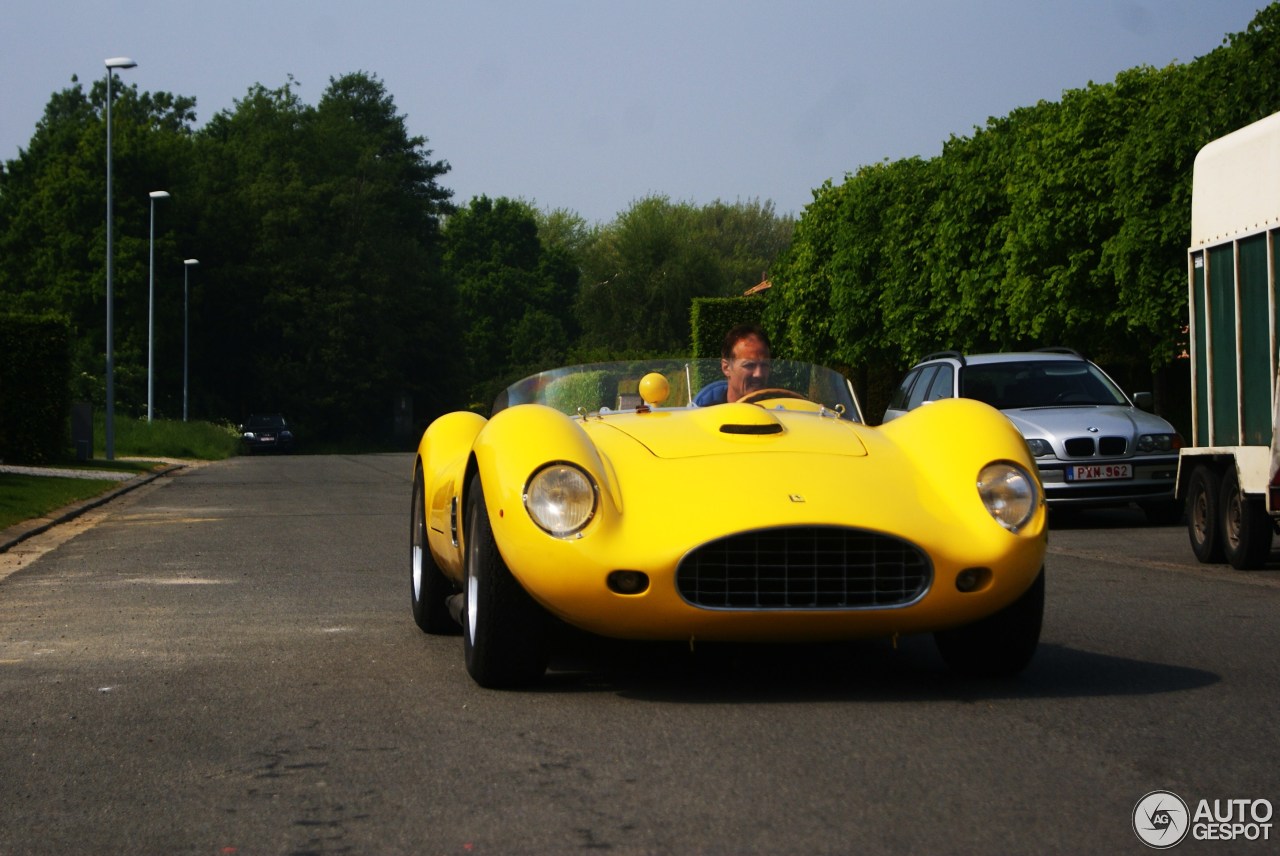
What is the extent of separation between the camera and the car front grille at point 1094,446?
51.8 ft

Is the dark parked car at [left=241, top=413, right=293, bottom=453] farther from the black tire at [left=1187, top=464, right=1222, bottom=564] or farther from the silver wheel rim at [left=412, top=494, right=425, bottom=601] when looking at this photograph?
the silver wheel rim at [left=412, top=494, right=425, bottom=601]

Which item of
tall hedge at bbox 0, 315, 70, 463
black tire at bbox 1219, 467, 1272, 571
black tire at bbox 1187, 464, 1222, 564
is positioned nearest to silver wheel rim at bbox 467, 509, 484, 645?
black tire at bbox 1219, 467, 1272, 571

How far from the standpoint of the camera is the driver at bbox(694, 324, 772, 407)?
775 centimetres

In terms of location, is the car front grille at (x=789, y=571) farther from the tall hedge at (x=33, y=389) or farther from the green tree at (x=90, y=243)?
the green tree at (x=90, y=243)

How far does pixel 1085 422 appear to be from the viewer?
52.7 ft

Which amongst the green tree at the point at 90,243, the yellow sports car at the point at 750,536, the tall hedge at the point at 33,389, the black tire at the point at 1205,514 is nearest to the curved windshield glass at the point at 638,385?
the yellow sports car at the point at 750,536

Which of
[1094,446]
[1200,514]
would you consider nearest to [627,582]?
[1200,514]

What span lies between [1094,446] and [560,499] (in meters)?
10.9

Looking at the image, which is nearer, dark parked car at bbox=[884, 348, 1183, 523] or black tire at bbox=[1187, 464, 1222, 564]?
black tire at bbox=[1187, 464, 1222, 564]

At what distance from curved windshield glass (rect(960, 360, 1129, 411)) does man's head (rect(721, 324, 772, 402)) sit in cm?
941

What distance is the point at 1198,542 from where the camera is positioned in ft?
40.4

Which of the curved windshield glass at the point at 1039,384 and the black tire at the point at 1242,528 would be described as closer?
the black tire at the point at 1242,528

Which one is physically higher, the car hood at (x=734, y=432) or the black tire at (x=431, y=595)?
the car hood at (x=734, y=432)

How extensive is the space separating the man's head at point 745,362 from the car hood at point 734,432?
730mm
